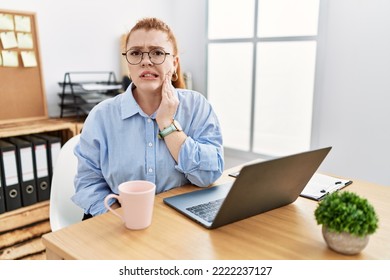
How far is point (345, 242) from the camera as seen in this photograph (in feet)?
2.19

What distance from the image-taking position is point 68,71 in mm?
2203

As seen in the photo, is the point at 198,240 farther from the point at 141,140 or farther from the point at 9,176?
the point at 9,176

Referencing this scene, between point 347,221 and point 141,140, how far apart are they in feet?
2.15

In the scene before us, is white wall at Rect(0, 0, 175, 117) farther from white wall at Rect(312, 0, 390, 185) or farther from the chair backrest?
white wall at Rect(312, 0, 390, 185)

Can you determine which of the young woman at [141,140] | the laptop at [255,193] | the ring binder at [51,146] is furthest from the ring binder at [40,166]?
the laptop at [255,193]

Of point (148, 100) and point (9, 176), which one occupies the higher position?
point (148, 100)

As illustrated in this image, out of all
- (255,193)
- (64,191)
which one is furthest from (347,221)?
(64,191)

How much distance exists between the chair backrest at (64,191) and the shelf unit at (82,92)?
89cm

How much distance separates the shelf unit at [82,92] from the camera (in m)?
2.10

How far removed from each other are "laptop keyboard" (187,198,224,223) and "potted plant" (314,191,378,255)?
25 cm

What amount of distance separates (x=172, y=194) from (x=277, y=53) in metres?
1.65

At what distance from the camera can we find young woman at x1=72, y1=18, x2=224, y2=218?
107 centimetres
